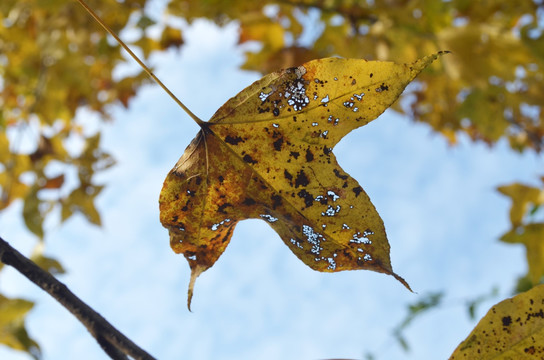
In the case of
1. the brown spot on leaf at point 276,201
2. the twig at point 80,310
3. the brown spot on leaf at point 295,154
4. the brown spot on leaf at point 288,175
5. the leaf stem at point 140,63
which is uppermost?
the leaf stem at point 140,63

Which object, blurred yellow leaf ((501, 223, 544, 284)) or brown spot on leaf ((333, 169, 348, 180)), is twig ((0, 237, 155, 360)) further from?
blurred yellow leaf ((501, 223, 544, 284))

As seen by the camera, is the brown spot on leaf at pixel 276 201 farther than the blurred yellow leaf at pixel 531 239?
No

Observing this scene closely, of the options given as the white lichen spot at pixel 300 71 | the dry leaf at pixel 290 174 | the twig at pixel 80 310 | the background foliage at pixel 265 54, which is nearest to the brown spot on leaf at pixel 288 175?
the dry leaf at pixel 290 174

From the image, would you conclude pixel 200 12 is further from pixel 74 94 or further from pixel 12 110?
pixel 12 110

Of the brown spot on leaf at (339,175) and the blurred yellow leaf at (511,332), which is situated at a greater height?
the brown spot on leaf at (339,175)

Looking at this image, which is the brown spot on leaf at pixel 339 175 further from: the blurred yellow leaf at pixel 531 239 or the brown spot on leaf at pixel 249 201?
the blurred yellow leaf at pixel 531 239

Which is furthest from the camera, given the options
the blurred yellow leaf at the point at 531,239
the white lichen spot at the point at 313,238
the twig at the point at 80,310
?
the blurred yellow leaf at the point at 531,239

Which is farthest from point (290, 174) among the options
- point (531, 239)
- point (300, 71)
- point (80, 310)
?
point (531, 239)
